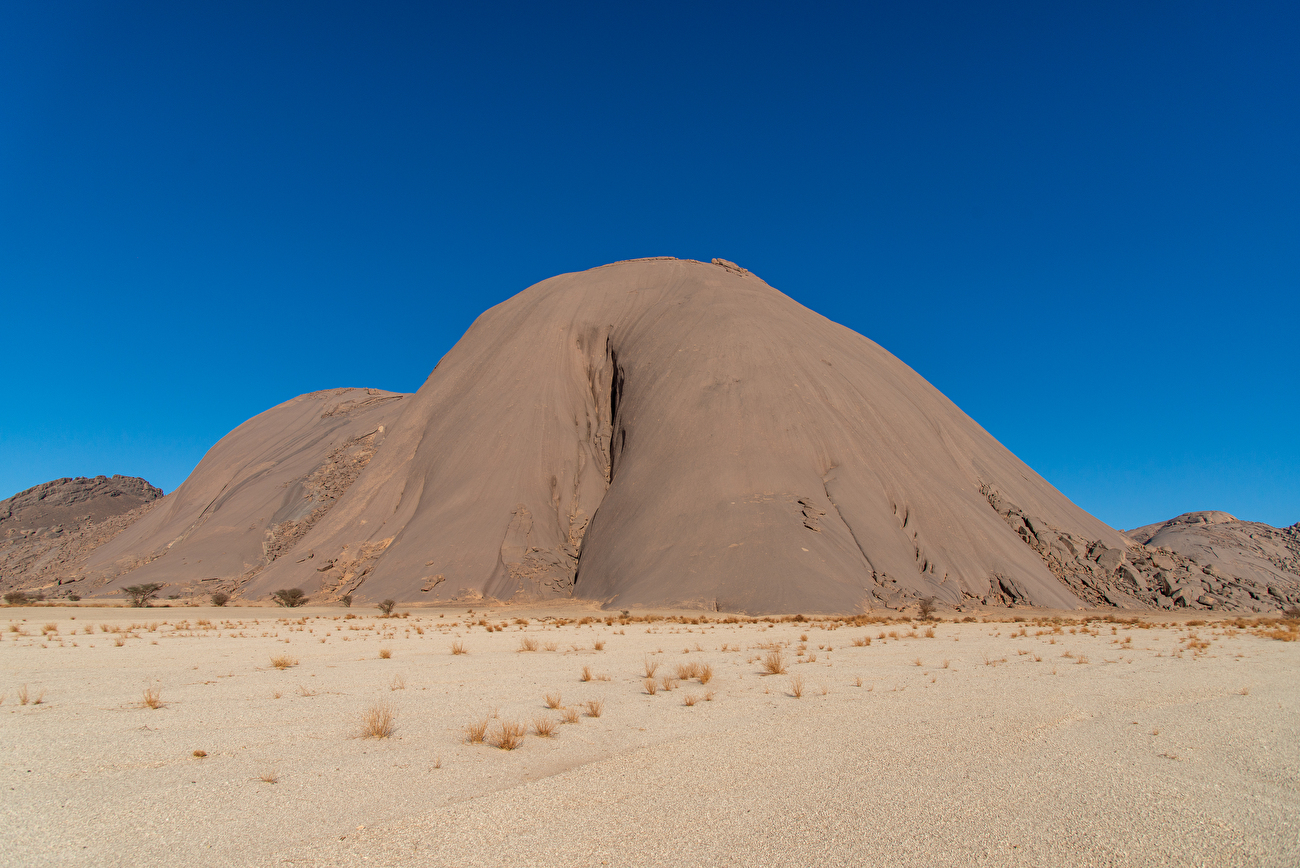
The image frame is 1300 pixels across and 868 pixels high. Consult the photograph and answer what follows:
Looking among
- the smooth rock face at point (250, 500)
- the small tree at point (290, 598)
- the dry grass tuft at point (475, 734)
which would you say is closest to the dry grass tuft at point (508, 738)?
the dry grass tuft at point (475, 734)

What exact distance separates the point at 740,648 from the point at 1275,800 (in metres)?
12.3

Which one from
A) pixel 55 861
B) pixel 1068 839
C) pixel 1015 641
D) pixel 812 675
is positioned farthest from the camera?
pixel 1015 641

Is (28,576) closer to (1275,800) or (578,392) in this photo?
(578,392)

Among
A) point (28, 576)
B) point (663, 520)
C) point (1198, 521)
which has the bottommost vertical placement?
point (28, 576)

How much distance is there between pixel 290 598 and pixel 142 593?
1094cm

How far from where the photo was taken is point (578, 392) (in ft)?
174

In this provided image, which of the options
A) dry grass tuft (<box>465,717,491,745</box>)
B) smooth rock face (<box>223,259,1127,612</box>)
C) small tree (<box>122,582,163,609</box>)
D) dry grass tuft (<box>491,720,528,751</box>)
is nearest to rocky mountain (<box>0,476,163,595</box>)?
small tree (<box>122,582,163,609</box>)

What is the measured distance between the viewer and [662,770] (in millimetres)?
6258

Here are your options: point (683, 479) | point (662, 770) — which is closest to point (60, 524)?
point (683, 479)

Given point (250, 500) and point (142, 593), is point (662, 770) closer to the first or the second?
point (142, 593)

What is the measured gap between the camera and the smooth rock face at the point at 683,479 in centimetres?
3653

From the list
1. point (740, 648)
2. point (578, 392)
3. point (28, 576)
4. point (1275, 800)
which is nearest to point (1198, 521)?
point (578, 392)

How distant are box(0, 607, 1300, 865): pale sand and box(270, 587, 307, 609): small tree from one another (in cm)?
2728

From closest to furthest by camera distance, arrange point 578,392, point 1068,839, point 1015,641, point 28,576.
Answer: point 1068,839 < point 1015,641 < point 578,392 < point 28,576
